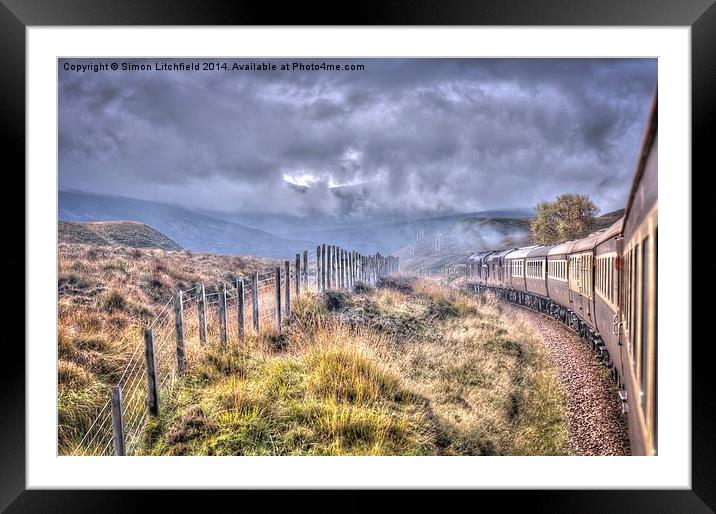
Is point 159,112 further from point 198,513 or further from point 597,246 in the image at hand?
point 597,246

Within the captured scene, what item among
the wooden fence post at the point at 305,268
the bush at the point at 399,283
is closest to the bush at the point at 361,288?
the bush at the point at 399,283

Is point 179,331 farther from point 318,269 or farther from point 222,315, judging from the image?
point 318,269

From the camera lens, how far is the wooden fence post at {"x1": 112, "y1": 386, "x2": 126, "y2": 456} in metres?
2.46

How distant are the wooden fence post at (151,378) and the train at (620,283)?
7.69ft

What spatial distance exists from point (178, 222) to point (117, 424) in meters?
1.37

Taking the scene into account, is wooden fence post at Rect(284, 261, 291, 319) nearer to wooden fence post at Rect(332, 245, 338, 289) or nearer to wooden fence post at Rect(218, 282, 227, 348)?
wooden fence post at Rect(332, 245, 338, 289)

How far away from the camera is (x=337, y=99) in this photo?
2947 millimetres

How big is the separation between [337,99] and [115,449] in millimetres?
2718

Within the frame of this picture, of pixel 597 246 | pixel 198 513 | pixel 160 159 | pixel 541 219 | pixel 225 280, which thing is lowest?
pixel 198 513

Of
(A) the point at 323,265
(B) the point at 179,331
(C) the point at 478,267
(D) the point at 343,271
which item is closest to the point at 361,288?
(D) the point at 343,271

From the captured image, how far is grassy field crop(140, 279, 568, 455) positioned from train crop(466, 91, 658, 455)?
43cm

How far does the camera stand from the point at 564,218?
3.01 meters
